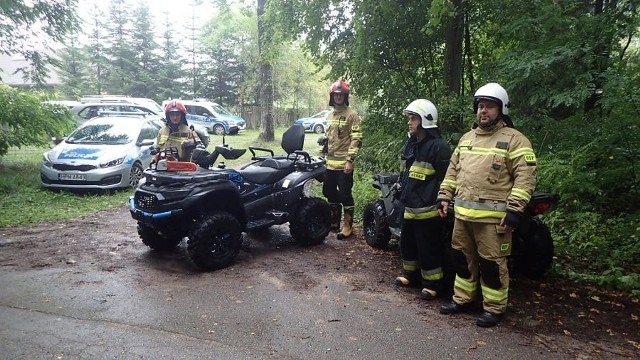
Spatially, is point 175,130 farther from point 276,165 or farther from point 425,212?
point 425,212

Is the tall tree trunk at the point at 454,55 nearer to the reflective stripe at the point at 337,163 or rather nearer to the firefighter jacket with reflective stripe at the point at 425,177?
the reflective stripe at the point at 337,163

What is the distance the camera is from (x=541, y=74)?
17.6 ft

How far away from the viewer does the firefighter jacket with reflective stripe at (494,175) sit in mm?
3582

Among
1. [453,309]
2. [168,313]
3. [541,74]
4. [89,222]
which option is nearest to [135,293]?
[168,313]

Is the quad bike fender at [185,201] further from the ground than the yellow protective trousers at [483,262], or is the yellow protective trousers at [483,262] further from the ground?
the quad bike fender at [185,201]

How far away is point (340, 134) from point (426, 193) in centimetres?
228

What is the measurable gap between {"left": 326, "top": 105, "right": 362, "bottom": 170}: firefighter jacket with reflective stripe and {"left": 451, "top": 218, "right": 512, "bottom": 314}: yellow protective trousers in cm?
253

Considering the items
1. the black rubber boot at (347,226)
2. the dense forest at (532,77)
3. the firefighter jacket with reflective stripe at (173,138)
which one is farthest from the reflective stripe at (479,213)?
the firefighter jacket with reflective stripe at (173,138)

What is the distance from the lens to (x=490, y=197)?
3.74 m

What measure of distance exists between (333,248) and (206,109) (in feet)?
71.8

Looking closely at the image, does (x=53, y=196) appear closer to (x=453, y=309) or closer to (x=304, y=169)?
(x=304, y=169)

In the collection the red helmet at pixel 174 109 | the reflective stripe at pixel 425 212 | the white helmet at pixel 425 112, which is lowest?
the reflective stripe at pixel 425 212

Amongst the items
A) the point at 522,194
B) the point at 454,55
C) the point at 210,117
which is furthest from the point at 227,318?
the point at 210,117

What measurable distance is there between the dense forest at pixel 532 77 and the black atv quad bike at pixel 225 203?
2266 mm
